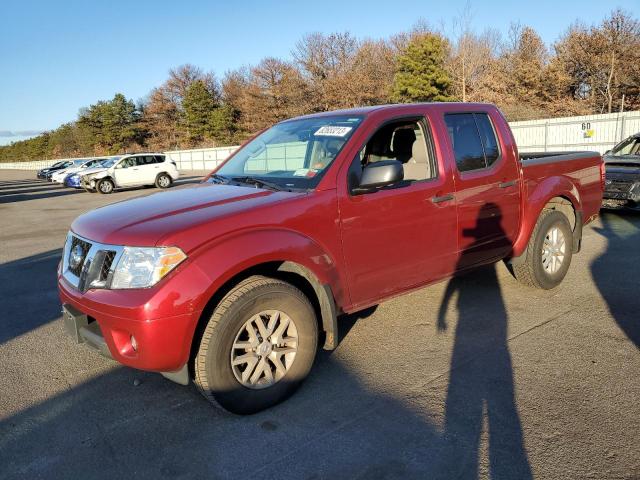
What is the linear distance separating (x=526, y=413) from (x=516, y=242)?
2.27 m

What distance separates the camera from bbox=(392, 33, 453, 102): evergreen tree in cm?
4028

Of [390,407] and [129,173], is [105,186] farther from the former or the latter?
[390,407]

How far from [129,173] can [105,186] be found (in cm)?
126

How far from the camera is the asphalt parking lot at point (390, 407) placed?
2631 millimetres

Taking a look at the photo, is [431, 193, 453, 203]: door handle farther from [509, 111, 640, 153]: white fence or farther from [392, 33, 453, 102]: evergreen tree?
[392, 33, 453, 102]: evergreen tree

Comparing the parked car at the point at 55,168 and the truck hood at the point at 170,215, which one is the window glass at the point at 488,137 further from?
the parked car at the point at 55,168

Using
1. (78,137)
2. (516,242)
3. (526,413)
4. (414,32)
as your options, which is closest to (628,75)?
(414,32)

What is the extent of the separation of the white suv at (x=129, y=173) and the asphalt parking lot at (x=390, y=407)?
2032 centimetres

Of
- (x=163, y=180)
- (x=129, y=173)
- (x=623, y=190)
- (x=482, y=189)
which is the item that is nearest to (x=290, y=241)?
(x=482, y=189)

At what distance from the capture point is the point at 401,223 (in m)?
3.79

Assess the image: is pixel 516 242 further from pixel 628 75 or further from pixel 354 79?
pixel 354 79

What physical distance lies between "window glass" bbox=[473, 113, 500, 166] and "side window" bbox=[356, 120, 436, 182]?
728mm

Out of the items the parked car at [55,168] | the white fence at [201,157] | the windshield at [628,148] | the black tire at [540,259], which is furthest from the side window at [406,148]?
the white fence at [201,157]

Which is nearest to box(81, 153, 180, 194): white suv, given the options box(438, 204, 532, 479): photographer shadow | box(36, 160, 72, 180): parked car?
box(36, 160, 72, 180): parked car
